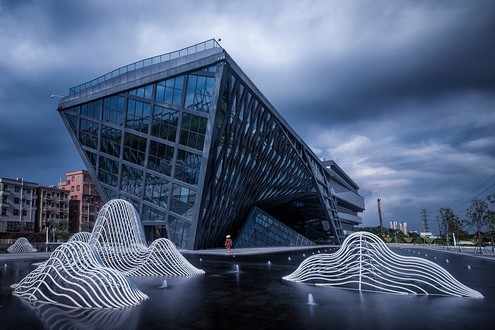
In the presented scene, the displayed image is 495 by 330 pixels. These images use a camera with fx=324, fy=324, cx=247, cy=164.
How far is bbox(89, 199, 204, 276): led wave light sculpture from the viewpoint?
15.7 metres

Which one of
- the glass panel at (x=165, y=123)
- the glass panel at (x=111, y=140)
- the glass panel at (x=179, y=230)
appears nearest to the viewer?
the glass panel at (x=165, y=123)

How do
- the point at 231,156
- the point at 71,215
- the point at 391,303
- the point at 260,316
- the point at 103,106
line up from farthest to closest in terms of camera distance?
the point at 71,215, the point at 103,106, the point at 231,156, the point at 391,303, the point at 260,316

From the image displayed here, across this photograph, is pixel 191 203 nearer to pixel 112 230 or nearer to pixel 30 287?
pixel 112 230

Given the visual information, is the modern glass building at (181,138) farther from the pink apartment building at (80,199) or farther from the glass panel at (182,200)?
the pink apartment building at (80,199)

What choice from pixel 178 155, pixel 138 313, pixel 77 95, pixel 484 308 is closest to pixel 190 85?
pixel 178 155

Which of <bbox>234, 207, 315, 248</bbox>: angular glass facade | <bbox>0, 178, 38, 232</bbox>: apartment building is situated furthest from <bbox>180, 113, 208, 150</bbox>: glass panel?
<bbox>0, 178, 38, 232</bbox>: apartment building

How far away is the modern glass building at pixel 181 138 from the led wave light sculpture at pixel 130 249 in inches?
591

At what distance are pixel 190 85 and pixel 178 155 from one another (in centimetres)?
740

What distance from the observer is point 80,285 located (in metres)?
9.62

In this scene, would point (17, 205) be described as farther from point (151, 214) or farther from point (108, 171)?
point (151, 214)

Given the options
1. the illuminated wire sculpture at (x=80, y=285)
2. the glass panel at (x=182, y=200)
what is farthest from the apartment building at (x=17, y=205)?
the illuminated wire sculpture at (x=80, y=285)

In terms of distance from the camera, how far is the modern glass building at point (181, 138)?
105 feet

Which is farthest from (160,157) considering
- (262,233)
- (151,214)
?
(262,233)

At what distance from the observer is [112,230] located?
55.1 ft
